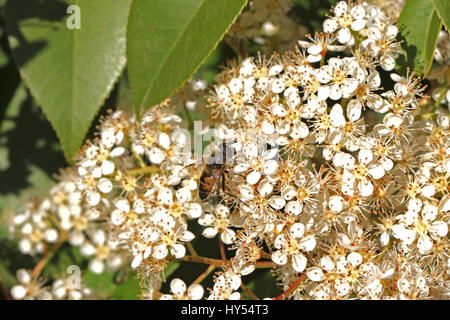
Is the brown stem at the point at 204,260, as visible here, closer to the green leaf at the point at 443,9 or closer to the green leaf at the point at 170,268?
the green leaf at the point at 170,268

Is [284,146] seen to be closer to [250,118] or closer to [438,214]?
[250,118]

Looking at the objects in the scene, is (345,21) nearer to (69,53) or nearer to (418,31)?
(418,31)

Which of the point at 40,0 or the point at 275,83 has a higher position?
the point at 40,0

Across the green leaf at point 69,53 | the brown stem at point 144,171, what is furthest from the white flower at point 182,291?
the green leaf at point 69,53

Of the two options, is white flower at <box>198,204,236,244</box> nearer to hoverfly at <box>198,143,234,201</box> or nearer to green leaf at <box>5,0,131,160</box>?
hoverfly at <box>198,143,234,201</box>

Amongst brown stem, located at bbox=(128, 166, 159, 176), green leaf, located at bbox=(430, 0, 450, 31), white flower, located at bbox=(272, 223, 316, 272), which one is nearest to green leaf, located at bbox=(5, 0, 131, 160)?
brown stem, located at bbox=(128, 166, 159, 176)

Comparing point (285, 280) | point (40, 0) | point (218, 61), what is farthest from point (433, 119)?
point (40, 0)
